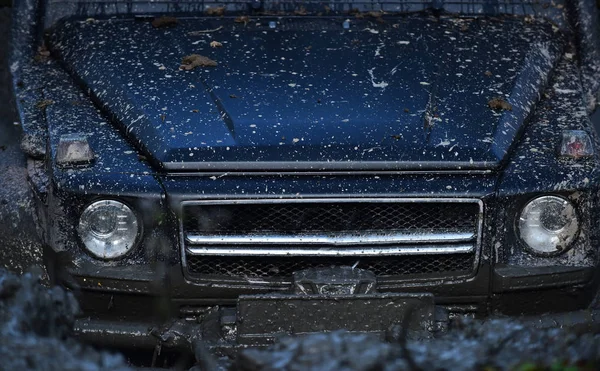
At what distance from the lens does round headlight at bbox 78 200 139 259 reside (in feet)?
12.0

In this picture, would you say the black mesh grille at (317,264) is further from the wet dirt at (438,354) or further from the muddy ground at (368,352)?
the wet dirt at (438,354)

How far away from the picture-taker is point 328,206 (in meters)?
3.64

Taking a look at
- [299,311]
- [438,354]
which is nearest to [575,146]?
[299,311]

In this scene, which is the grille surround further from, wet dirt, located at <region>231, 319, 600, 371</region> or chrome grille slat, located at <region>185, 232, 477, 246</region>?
wet dirt, located at <region>231, 319, 600, 371</region>

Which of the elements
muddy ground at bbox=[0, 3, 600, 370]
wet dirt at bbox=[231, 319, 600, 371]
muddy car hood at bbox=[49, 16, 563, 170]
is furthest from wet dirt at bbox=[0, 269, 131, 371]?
muddy car hood at bbox=[49, 16, 563, 170]

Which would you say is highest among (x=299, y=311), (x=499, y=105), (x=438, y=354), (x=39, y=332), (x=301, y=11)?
(x=301, y=11)

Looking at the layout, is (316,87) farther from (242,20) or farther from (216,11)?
(216,11)

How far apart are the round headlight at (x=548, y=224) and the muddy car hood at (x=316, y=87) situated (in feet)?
0.64

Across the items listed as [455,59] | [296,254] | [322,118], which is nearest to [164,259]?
[296,254]

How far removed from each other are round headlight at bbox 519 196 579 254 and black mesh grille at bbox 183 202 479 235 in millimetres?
185

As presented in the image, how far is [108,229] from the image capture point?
3.69 meters

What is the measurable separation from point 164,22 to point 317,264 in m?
1.39

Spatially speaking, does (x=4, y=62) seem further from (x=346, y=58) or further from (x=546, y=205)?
(x=546, y=205)

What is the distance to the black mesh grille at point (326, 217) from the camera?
364 centimetres
